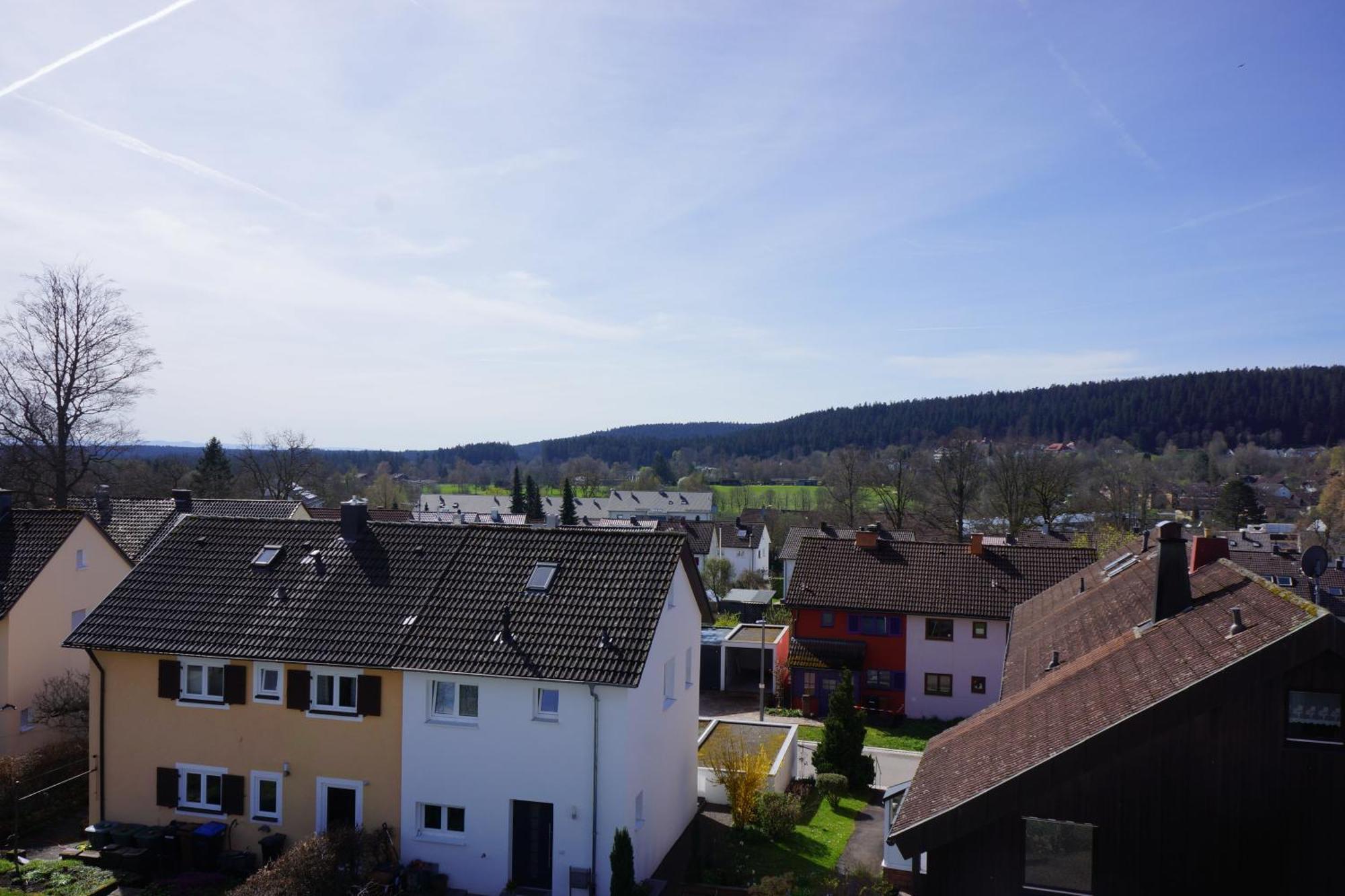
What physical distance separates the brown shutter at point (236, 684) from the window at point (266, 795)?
1.57m

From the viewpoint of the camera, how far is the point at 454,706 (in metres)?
17.9

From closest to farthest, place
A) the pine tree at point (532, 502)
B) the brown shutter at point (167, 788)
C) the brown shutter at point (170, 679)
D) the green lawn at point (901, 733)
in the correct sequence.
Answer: the brown shutter at point (167, 788)
the brown shutter at point (170, 679)
the green lawn at point (901, 733)
the pine tree at point (532, 502)

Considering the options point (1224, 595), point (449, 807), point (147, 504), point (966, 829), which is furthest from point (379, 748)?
point (147, 504)

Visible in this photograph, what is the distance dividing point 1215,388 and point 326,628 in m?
160

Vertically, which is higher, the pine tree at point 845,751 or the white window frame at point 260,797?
the white window frame at point 260,797

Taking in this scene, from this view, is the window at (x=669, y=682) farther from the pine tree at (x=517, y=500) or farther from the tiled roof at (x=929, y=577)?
the pine tree at (x=517, y=500)

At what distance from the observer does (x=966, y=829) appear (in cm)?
1144

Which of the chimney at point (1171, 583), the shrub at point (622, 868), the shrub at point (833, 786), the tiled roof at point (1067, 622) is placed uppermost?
the chimney at point (1171, 583)

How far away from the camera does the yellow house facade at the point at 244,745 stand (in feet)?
59.5

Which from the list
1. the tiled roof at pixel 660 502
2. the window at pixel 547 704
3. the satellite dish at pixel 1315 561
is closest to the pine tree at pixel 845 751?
the window at pixel 547 704

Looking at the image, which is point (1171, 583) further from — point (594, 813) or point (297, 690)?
point (297, 690)

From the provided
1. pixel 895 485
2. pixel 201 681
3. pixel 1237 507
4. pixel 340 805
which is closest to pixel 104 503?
pixel 201 681

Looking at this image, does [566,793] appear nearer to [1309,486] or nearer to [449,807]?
[449,807]

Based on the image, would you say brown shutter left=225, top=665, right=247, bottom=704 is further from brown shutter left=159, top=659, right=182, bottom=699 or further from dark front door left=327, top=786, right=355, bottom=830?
dark front door left=327, top=786, right=355, bottom=830
